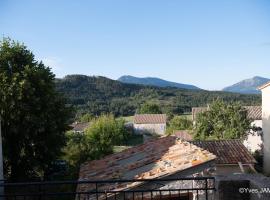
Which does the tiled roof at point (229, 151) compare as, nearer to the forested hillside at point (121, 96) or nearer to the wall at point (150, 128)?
the wall at point (150, 128)

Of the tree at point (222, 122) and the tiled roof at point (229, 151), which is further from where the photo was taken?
the tree at point (222, 122)

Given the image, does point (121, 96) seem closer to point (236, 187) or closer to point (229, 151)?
point (229, 151)

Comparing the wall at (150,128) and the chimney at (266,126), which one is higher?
the chimney at (266,126)

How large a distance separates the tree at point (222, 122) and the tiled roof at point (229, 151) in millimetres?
10711

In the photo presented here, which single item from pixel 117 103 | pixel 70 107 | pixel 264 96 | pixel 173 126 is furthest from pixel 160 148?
pixel 117 103

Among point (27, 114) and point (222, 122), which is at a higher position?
point (27, 114)

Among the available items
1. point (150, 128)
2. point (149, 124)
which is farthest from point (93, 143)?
point (149, 124)

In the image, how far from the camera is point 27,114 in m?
16.2

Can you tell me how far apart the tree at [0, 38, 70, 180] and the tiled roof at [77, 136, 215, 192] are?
6.23 metres

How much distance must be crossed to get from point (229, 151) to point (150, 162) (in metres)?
11.8

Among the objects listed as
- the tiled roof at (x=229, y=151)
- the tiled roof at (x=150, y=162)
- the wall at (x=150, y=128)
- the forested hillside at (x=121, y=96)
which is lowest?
the wall at (x=150, y=128)

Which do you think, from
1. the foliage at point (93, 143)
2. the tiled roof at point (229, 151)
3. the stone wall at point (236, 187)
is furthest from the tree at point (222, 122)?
the stone wall at point (236, 187)

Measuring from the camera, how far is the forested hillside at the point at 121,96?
325 ft

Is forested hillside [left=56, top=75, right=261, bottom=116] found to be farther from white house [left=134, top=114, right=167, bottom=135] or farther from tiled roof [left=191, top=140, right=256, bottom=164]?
tiled roof [left=191, top=140, right=256, bottom=164]
